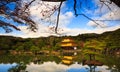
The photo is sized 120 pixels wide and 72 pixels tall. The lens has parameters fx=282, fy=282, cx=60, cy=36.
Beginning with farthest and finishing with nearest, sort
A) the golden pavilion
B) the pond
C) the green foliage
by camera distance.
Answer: the golden pavilion < the green foliage < the pond

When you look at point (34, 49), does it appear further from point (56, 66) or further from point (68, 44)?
point (56, 66)

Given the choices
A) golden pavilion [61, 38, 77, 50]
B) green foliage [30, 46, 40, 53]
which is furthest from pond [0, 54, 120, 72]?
golden pavilion [61, 38, 77, 50]

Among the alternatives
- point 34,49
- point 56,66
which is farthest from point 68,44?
point 56,66

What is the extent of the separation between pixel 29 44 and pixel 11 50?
292 cm

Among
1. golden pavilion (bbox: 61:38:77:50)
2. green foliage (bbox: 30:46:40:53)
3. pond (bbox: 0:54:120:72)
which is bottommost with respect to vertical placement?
golden pavilion (bbox: 61:38:77:50)

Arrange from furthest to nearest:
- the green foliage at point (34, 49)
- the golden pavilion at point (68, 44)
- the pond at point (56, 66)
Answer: the golden pavilion at point (68, 44)
the green foliage at point (34, 49)
the pond at point (56, 66)

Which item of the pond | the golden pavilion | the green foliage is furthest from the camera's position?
the golden pavilion

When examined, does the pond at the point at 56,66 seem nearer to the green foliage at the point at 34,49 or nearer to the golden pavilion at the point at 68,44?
the green foliage at the point at 34,49

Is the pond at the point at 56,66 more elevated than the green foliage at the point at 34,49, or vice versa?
the pond at the point at 56,66

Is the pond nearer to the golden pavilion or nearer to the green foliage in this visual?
the green foliage

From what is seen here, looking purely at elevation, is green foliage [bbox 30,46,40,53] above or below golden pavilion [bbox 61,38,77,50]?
above

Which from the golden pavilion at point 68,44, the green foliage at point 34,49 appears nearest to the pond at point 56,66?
the green foliage at point 34,49

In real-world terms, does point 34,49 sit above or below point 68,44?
above

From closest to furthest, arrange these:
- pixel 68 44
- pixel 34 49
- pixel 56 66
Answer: pixel 56 66 < pixel 34 49 < pixel 68 44
